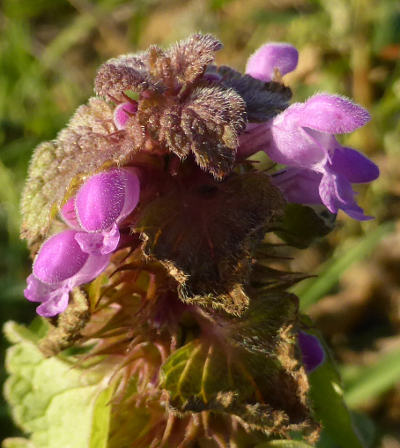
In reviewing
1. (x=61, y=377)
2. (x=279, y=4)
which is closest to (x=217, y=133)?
(x=61, y=377)

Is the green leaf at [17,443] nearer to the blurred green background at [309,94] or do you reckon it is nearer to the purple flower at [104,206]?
the blurred green background at [309,94]

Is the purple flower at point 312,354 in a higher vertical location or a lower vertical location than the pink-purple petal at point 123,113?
lower

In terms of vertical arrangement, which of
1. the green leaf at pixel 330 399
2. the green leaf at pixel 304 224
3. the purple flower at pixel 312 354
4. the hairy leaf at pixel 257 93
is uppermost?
the hairy leaf at pixel 257 93

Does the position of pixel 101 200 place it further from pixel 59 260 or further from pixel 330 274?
pixel 330 274

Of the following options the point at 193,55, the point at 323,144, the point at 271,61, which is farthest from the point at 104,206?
the point at 271,61

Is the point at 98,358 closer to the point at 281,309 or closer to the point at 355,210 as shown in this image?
the point at 281,309

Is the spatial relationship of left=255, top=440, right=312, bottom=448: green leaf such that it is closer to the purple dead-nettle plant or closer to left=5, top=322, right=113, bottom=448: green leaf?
the purple dead-nettle plant

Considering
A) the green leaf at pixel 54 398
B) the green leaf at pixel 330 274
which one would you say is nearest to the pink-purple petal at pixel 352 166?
the green leaf at pixel 54 398

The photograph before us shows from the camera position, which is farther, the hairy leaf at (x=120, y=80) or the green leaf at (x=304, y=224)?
the green leaf at (x=304, y=224)
